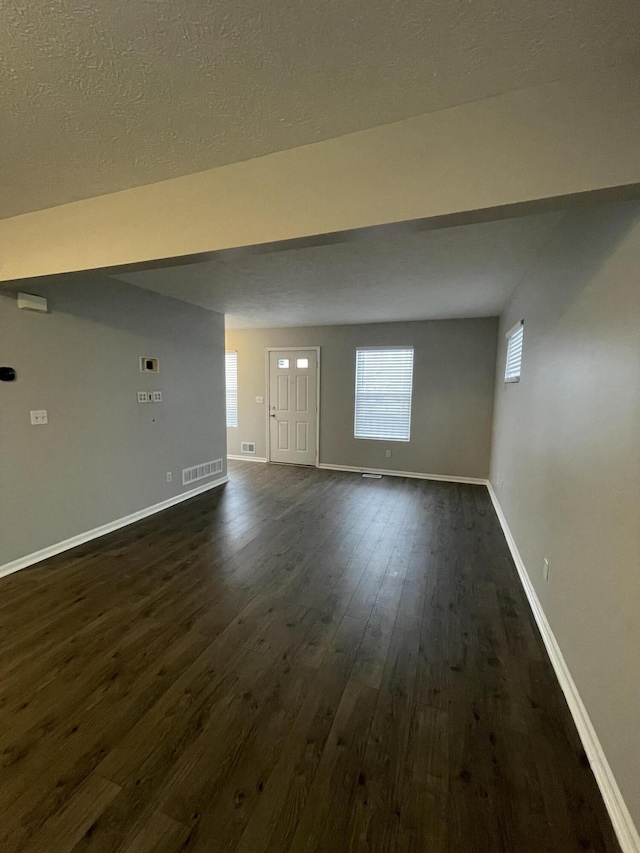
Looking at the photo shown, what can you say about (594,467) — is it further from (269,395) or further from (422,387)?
(269,395)

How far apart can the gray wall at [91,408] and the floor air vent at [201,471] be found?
0.48 ft

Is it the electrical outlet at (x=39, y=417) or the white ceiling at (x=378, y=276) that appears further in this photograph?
the electrical outlet at (x=39, y=417)

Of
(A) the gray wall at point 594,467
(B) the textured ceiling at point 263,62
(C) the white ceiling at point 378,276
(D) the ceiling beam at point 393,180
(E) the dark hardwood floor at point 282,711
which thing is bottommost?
(E) the dark hardwood floor at point 282,711

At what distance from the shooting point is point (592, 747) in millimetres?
1416

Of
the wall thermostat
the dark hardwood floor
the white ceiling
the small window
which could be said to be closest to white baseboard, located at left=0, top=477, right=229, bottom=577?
the dark hardwood floor

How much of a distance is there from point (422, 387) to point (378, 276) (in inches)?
108

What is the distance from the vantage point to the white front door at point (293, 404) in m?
6.37

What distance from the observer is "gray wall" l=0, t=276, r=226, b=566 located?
110 inches

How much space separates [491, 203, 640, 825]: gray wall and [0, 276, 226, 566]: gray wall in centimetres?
369

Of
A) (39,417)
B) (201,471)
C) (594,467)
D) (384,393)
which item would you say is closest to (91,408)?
(39,417)

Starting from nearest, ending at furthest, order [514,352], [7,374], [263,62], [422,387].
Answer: [263,62], [7,374], [514,352], [422,387]

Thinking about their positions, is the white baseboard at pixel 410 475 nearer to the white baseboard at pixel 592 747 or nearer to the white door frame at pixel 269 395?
the white door frame at pixel 269 395

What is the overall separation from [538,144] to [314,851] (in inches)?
97.7

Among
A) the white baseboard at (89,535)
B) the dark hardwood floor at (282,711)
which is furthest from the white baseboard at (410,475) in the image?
the dark hardwood floor at (282,711)
